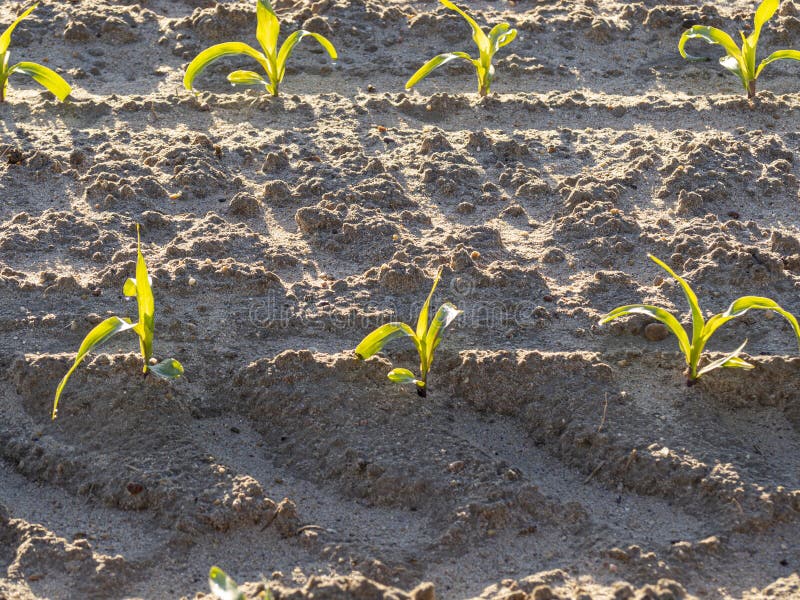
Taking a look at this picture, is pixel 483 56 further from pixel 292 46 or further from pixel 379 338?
A: pixel 379 338

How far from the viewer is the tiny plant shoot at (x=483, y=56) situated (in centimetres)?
399

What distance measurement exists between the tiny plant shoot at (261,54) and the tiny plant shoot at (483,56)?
360 mm

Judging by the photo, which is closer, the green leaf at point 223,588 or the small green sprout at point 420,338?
the green leaf at point 223,588

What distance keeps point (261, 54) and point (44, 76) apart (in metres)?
0.81

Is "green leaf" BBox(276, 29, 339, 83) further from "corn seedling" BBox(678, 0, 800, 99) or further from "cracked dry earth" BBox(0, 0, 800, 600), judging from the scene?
"corn seedling" BBox(678, 0, 800, 99)

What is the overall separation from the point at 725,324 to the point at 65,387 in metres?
1.85

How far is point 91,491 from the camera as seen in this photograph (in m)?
2.54

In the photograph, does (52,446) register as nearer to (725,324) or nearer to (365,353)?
(365,353)

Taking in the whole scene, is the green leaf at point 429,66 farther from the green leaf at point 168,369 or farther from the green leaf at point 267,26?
the green leaf at point 168,369

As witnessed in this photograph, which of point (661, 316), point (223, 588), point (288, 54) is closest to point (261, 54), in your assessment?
point (288, 54)

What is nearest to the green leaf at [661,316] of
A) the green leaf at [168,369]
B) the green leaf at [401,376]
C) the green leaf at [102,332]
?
the green leaf at [401,376]

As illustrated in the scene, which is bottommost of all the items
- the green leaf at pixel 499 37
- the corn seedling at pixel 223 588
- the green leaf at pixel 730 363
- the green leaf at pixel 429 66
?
the corn seedling at pixel 223 588

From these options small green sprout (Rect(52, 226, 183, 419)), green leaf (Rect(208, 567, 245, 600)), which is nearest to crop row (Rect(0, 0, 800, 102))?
small green sprout (Rect(52, 226, 183, 419))

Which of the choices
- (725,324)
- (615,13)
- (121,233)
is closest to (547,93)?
(615,13)
